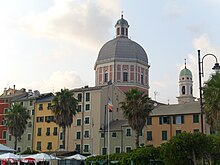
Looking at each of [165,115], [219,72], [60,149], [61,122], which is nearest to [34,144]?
[60,149]

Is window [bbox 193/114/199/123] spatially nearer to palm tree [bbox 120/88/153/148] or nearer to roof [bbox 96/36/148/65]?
palm tree [bbox 120/88/153/148]

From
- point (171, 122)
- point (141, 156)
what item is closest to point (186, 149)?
point (141, 156)

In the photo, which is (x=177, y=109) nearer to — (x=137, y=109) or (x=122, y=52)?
A: (x=137, y=109)

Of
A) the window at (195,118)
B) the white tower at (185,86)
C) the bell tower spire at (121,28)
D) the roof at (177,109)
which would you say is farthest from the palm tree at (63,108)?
the white tower at (185,86)

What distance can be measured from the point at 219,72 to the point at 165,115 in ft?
113

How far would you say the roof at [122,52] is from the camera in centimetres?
9975

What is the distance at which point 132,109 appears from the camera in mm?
60906

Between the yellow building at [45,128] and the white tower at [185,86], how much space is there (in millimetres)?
42769

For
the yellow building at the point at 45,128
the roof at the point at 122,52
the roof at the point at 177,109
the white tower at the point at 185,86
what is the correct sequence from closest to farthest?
the roof at the point at 177,109, the yellow building at the point at 45,128, the roof at the point at 122,52, the white tower at the point at 185,86

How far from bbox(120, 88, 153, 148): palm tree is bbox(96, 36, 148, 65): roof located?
3798cm

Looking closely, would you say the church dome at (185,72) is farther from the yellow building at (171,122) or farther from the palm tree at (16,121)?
the palm tree at (16,121)

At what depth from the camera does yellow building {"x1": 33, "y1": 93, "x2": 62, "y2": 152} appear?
271 feet

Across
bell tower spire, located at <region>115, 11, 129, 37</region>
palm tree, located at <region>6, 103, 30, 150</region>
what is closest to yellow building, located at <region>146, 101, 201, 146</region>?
palm tree, located at <region>6, 103, 30, 150</region>

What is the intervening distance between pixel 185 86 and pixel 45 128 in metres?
47.5
